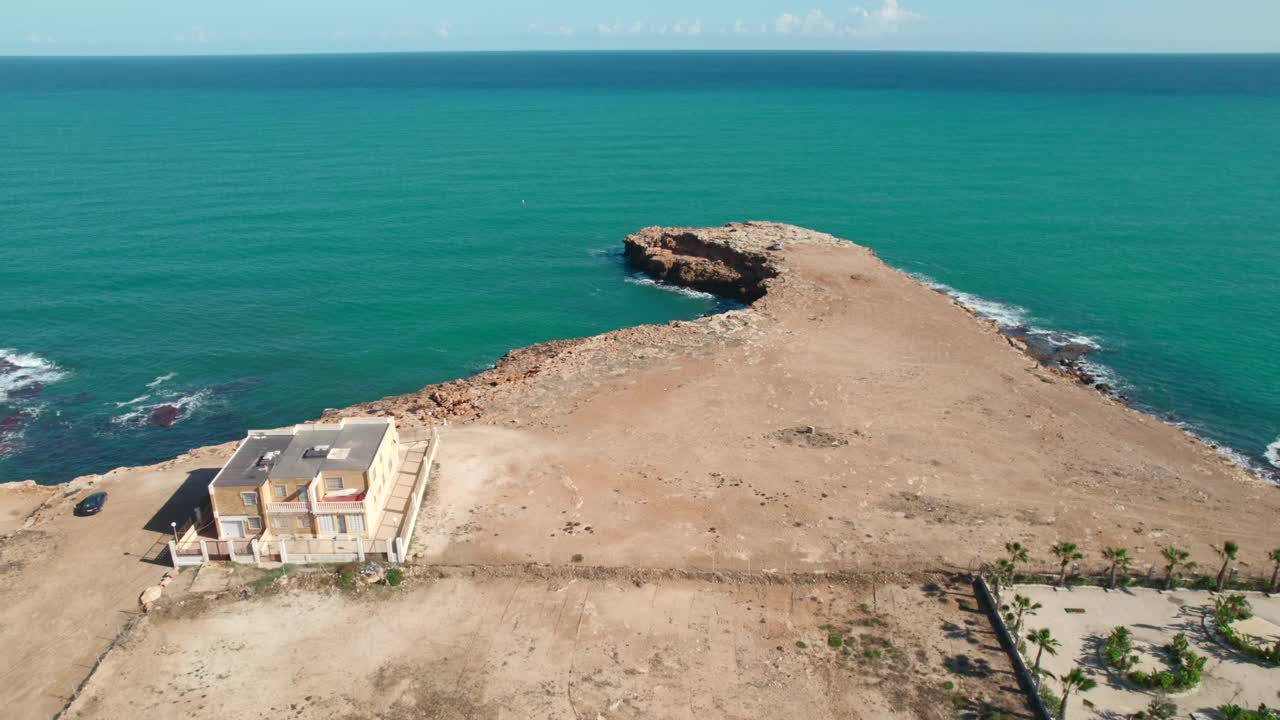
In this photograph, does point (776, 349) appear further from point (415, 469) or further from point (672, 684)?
point (672, 684)

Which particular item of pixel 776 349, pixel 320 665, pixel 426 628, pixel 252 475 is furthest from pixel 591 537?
pixel 776 349

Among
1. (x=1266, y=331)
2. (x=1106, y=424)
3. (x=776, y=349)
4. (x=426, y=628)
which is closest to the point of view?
(x=426, y=628)

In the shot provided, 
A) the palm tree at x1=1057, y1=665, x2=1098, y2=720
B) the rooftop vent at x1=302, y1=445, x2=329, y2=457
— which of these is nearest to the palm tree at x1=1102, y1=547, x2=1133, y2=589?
the palm tree at x1=1057, y1=665, x2=1098, y2=720

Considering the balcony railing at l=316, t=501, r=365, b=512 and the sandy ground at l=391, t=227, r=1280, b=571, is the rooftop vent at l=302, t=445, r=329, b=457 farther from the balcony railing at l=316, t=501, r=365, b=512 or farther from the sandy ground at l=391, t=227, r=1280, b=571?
the sandy ground at l=391, t=227, r=1280, b=571

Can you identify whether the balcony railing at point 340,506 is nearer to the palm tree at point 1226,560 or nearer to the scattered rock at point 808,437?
the scattered rock at point 808,437

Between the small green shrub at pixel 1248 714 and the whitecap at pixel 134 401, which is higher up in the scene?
the small green shrub at pixel 1248 714

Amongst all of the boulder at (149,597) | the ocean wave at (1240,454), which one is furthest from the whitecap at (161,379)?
the ocean wave at (1240,454)
